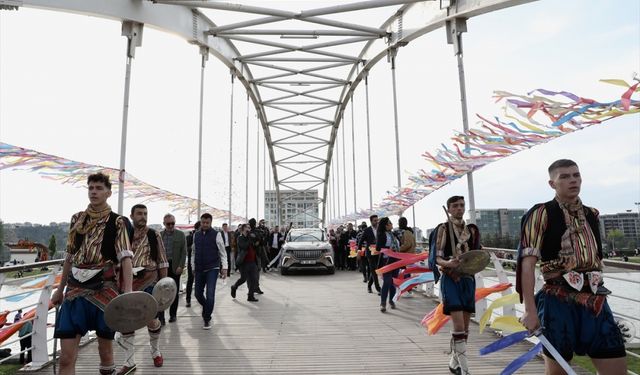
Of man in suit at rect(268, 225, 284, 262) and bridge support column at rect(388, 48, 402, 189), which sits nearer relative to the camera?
bridge support column at rect(388, 48, 402, 189)

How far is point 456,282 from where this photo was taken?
3.66 m

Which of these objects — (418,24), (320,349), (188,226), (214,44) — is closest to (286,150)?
(188,226)

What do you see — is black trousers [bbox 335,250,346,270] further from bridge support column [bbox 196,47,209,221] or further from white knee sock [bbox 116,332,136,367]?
white knee sock [bbox 116,332,136,367]

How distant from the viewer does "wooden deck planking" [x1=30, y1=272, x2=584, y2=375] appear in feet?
13.0

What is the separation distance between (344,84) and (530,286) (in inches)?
914

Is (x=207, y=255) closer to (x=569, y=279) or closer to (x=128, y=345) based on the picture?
(x=128, y=345)

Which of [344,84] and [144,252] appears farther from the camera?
[344,84]

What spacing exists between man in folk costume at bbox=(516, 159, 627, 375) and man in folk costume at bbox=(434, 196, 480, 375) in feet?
4.43

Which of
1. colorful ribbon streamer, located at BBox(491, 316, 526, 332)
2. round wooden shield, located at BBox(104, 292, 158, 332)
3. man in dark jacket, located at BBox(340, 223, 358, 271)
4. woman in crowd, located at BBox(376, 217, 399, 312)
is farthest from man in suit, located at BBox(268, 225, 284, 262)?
round wooden shield, located at BBox(104, 292, 158, 332)

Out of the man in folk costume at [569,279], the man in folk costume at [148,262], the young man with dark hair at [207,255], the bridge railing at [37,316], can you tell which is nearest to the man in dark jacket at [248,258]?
the young man with dark hair at [207,255]

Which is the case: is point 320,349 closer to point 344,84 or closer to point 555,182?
point 555,182

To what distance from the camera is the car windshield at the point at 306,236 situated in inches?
546

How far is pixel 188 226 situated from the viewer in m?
19.5

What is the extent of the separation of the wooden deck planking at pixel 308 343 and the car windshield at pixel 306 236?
5977 millimetres
